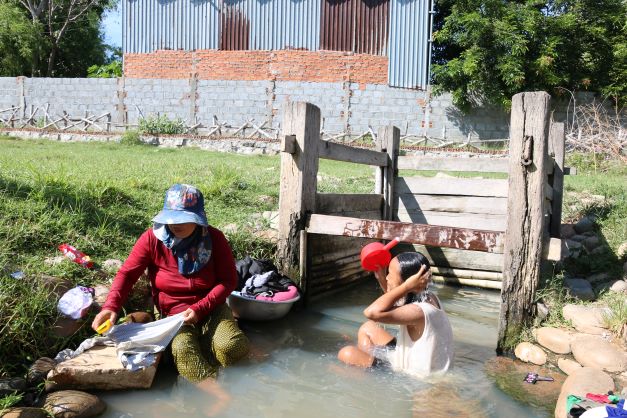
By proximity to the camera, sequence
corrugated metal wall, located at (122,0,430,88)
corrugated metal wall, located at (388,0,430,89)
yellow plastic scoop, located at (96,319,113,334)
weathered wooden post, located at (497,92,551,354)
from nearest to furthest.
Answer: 1. yellow plastic scoop, located at (96,319,113,334)
2. weathered wooden post, located at (497,92,551,354)
3. corrugated metal wall, located at (388,0,430,89)
4. corrugated metal wall, located at (122,0,430,88)

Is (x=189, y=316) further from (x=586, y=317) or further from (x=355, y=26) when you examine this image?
(x=355, y=26)

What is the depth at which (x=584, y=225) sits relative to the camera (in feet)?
22.6

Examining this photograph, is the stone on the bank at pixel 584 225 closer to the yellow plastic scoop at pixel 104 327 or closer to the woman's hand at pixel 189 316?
the woman's hand at pixel 189 316

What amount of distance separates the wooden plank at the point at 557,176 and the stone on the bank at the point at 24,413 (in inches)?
200

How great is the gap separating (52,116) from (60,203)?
782 inches

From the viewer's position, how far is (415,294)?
358 centimetres

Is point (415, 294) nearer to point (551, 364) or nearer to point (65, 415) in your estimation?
point (551, 364)

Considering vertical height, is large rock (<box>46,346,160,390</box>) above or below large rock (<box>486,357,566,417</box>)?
above

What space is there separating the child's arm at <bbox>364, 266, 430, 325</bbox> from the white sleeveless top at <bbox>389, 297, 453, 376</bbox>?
0.30 ft

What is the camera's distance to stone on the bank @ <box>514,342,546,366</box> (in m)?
4.16

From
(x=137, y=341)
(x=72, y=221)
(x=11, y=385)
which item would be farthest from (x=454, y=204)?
(x=11, y=385)

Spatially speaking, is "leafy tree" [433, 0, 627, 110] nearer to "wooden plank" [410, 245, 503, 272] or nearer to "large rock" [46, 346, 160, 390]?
"wooden plank" [410, 245, 503, 272]

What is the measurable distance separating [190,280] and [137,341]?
0.55m

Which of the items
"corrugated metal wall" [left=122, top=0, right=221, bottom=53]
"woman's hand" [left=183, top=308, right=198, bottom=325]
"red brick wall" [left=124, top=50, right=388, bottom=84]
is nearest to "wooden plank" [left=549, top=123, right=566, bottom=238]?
"woman's hand" [left=183, top=308, right=198, bottom=325]
